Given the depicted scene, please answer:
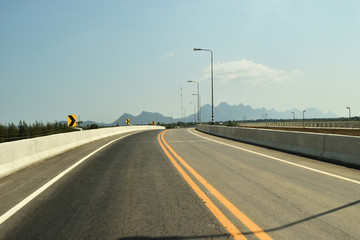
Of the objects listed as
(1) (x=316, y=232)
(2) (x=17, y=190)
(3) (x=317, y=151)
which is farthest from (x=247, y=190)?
(3) (x=317, y=151)

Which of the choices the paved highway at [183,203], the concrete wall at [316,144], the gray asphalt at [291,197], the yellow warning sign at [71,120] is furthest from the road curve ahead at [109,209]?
the yellow warning sign at [71,120]

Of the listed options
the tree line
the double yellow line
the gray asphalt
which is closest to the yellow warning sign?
the tree line

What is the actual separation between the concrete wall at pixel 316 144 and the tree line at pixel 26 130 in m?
19.7

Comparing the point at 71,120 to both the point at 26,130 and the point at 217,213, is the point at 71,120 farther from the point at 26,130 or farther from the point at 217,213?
the point at 217,213

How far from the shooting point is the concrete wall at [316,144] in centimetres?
891

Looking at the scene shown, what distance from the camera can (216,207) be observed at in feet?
15.2

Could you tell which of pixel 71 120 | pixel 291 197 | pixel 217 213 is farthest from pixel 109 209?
pixel 71 120

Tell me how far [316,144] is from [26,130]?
84.7ft

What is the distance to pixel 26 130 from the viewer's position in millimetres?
27312

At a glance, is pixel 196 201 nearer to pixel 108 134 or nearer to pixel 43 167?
pixel 43 167

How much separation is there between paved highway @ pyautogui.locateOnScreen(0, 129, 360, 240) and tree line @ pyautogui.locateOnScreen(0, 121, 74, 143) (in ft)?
61.0

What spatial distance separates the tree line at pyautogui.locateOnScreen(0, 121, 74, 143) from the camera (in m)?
24.0

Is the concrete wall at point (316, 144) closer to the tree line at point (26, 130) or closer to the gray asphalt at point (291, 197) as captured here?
the gray asphalt at point (291, 197)

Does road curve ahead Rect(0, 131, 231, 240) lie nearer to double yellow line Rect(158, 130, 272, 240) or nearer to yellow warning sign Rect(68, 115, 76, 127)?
double yellow line Rect(158, 130, 272, 240)
